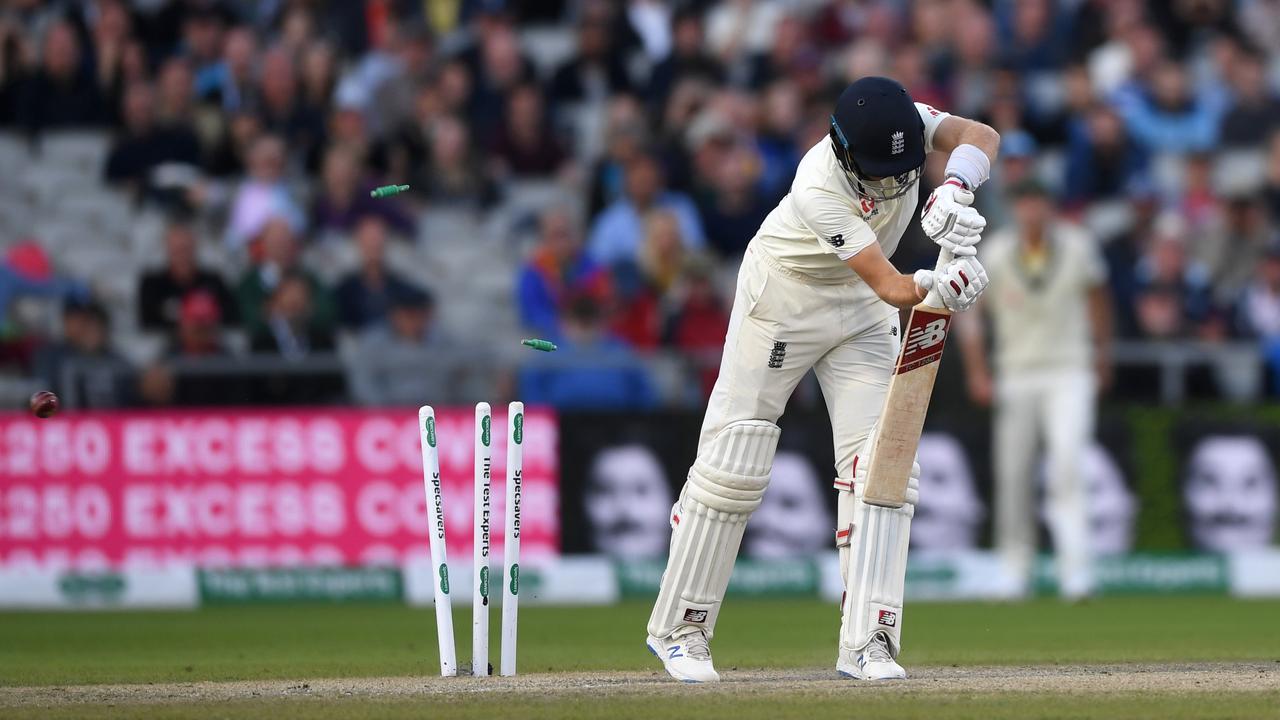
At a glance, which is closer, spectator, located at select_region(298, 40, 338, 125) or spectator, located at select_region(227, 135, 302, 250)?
spectator, located at select_region(227, 135, 302, 250)

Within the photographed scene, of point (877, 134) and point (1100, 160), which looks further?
point (1100, 160)

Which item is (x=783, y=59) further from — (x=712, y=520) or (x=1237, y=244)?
(x=712, y=520)

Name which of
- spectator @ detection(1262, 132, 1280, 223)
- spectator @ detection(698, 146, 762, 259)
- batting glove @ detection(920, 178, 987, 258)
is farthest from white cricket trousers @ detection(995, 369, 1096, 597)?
batting glove @ detection(920, 178, 987, 258)

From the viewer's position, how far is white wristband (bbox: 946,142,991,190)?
576 centimetres

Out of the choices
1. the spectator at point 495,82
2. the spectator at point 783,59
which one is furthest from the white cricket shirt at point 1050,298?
the spectator at point 495,82

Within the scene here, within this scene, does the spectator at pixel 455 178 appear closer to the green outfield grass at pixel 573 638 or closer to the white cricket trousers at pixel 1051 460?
the green outfield grass at pixel 573 638

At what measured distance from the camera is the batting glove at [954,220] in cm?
562

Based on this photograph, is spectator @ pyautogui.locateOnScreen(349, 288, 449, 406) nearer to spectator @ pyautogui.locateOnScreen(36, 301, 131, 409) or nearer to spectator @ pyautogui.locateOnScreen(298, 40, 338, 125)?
spectator @ pyautogui.locateOnScreen(36, 301, 131, 409)

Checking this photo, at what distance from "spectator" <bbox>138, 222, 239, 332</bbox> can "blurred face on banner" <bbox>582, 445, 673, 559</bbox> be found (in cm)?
239

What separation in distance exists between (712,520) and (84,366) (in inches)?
229

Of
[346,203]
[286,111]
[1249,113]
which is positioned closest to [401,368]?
[346,203]

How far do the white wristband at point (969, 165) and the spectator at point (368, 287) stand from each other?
611cm

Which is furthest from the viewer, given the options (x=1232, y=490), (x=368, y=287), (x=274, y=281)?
(x=368, y=287)

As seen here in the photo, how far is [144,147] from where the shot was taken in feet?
41.5
